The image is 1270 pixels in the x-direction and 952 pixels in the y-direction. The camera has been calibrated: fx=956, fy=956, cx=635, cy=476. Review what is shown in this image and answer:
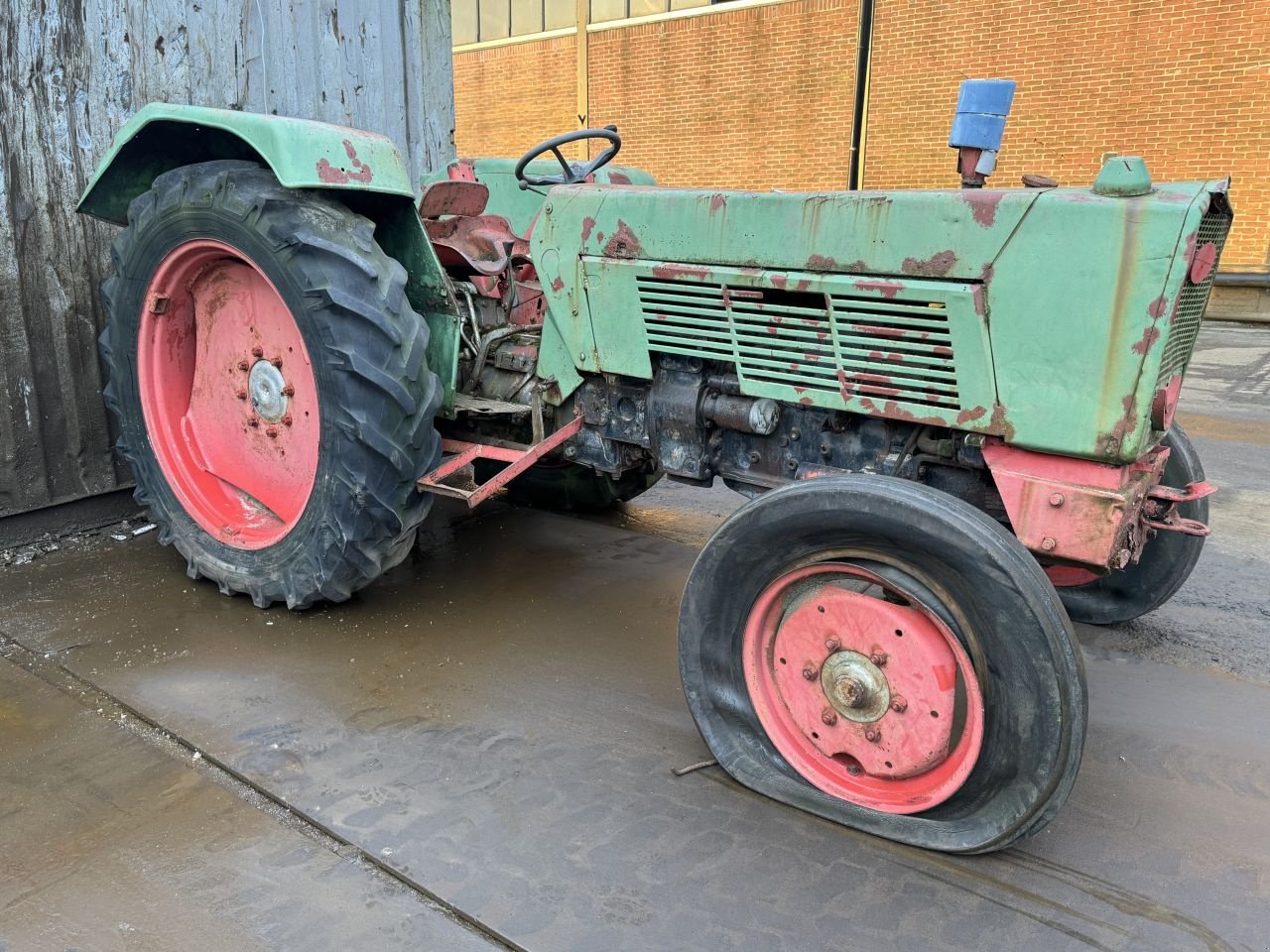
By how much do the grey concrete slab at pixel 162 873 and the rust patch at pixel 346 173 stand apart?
5.45 feet

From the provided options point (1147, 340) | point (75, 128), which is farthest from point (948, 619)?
point (75, 128)

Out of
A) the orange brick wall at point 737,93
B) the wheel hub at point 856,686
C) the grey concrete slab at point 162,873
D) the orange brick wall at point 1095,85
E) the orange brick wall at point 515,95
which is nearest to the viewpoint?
the grey concrete slab at point 162,873

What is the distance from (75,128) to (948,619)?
12.1ft

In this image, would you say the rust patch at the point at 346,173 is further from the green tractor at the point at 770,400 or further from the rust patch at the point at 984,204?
the rust patch at the point at 984,204

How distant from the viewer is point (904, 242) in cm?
217

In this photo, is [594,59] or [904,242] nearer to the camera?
[904,242]

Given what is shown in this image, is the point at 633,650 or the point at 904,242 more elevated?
the point at 904,242

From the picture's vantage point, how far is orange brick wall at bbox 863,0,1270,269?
10.8 m

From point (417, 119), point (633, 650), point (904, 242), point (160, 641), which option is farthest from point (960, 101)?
point (417, 119)

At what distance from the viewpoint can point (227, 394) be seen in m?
3.42

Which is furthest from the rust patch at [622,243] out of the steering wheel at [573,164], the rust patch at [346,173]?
the rust patch at [346,173]

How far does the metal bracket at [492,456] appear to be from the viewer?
2953 mm

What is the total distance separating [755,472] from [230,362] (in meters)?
1.92

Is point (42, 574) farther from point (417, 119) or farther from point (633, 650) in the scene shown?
point (417, 119)
